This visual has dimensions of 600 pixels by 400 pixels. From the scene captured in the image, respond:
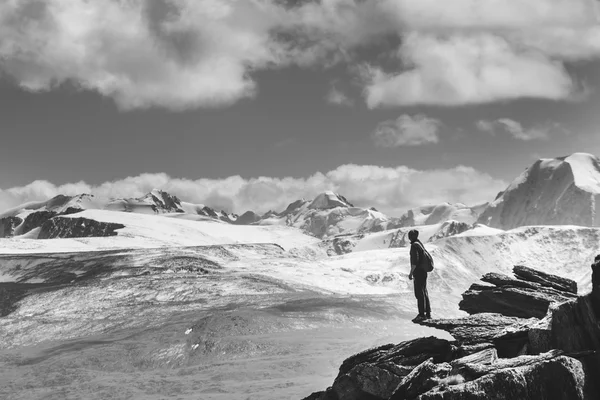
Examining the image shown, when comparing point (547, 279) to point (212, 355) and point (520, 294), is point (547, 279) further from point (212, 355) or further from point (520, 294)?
point (212, 355)

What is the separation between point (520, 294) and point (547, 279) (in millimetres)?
2437

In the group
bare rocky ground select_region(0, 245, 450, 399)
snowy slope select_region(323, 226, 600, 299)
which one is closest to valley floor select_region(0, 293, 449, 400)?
bare rocky ground select_region(0, 245, 450, 399)

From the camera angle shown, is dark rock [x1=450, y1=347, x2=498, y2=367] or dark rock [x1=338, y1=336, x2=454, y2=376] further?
dark rock [x1=338, y1=336, x2=454, y2=376]

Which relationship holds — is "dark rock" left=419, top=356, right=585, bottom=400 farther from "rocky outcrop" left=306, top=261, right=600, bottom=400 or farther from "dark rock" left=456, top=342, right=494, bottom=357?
"dark rock" left=456, top=342, right=494, bottom=357

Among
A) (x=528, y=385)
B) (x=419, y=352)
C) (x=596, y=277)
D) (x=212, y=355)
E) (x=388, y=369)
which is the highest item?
(x=596, y=277)

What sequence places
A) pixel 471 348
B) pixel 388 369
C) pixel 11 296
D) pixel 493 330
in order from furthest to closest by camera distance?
pixel 11 296 < pixel 493 330 < pixel 388 369 < pixel 471 348

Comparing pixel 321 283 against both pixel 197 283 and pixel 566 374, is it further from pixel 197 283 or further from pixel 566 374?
pixel 566 374

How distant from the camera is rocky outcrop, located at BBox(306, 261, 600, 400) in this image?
1097 centimetres

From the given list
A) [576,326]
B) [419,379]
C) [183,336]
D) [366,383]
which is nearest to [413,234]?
[366,383]

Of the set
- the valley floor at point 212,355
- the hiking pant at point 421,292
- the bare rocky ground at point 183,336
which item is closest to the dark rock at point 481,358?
the bare rocky ground at point 183,336

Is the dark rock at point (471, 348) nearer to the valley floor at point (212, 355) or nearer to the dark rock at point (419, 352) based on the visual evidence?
the dark rock at point (419, 352)

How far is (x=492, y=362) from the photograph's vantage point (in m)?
12.5

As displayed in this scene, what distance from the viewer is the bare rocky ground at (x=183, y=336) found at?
26.5 metres

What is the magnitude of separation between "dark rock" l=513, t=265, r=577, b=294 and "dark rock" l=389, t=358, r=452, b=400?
9.99 metres
